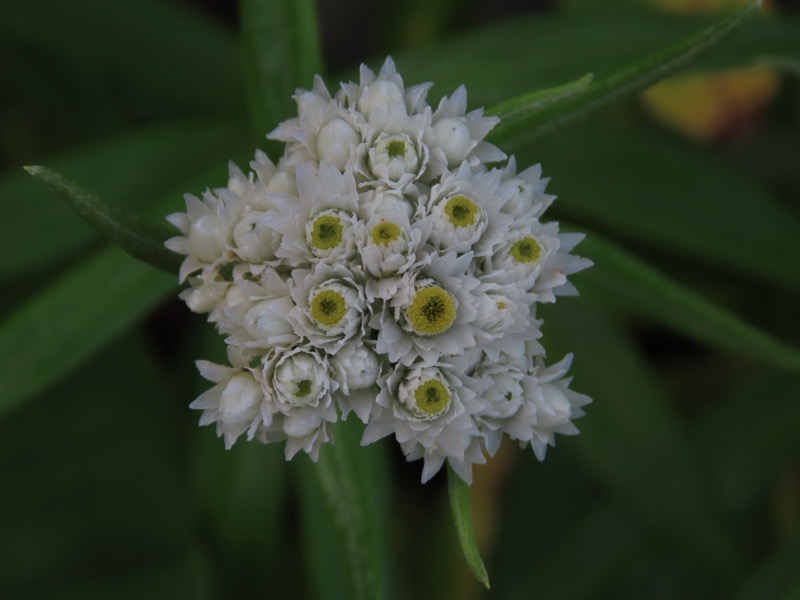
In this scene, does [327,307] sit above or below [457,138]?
below

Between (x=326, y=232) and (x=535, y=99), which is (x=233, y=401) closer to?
(x=326, y=232)

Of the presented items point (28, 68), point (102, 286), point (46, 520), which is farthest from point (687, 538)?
point (28, 68)

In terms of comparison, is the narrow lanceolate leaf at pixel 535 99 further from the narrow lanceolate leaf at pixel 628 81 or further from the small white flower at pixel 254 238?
the small white flower at pixel 254 238

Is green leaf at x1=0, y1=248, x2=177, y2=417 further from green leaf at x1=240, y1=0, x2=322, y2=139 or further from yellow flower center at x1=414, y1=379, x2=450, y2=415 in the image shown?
yellow flower center at x1=414, y1=379, x2=450, y2=415

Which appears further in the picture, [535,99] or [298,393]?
[535,99]

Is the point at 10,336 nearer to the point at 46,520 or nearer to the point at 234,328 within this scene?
the point at 234,328

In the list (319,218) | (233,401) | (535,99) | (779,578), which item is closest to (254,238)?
(319,218)
